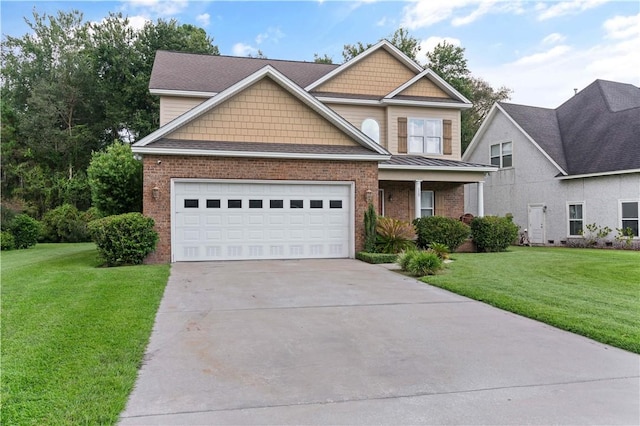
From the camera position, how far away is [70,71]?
3331cm

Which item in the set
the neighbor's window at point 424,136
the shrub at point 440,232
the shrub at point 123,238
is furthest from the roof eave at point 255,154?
the neighbor's window at point 424,136

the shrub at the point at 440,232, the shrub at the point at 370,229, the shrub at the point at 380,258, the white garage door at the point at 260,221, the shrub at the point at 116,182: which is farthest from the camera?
the shrub at the point at 440,232

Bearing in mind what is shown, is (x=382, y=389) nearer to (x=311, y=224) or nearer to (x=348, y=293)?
(x=348, y=293)

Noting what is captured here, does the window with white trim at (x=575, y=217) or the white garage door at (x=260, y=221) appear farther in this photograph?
the window with white trim at (x=575, y=217)

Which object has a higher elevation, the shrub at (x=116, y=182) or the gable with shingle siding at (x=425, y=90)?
the gable with shingle siding at (x=425, y=90)

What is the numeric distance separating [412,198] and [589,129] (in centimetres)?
1025

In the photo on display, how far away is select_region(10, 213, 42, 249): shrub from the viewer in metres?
19.3

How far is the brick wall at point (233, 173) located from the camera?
41.1 feet

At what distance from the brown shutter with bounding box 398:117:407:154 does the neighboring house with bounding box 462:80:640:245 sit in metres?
7.44

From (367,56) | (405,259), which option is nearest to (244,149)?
(405,259)

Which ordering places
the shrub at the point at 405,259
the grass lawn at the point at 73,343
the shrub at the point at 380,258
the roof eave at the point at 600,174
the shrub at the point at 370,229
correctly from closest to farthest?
1. the grass lawn at the point at 73,343
2. the shrub at the point at 405,259
3. the shrub at the point at 380,258
4. the shrub at the point at 370,229
5. the roof eave at the point at 600,174

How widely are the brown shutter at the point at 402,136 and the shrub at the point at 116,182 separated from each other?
34.2 feet

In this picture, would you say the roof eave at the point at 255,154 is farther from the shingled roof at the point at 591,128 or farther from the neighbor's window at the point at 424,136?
the shingled roof at the point at 591,128

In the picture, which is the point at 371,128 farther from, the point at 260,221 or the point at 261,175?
the point at 260,221
